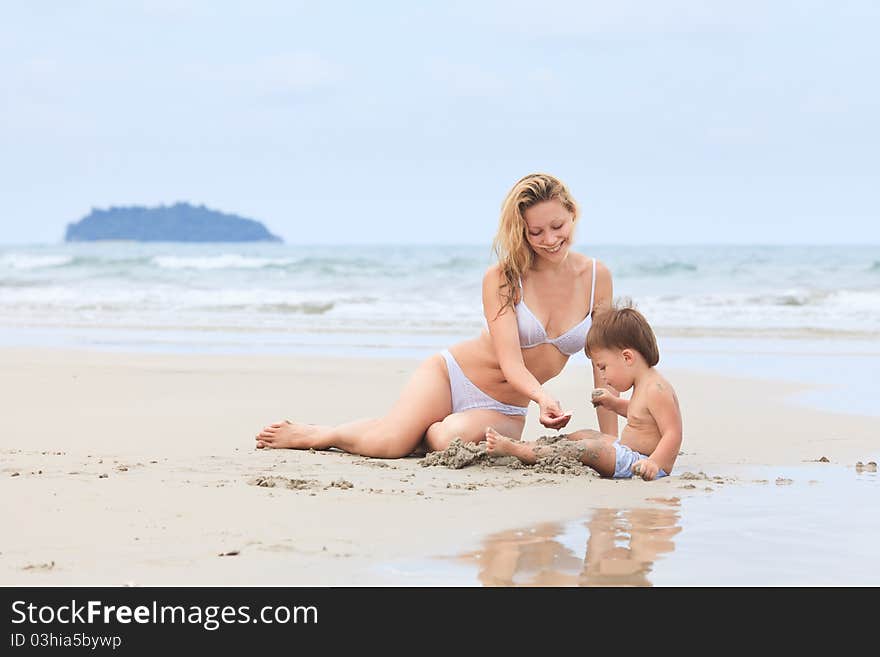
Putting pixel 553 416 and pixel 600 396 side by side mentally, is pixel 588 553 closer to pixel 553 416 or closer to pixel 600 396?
pixel 553 416

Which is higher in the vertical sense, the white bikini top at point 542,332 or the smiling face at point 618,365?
the white bikini top at point 542,332

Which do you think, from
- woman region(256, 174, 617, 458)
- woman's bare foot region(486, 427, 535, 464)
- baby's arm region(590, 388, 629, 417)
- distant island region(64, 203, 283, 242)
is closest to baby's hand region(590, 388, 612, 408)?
baby's arm region(590, 388, 629, 417)

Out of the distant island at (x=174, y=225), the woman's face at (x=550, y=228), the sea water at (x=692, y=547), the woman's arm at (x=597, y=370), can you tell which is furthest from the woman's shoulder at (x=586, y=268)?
the distant island at (x=174, y=225)

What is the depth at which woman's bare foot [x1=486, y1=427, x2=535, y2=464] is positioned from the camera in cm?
530

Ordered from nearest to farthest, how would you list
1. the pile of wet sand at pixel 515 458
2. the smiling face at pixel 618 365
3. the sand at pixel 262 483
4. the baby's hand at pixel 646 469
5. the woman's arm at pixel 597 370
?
the sand at pixel 262 483 → the baby's hand at pixel 646 469 → the pile of wet sand at pixel 515 458 → the smiling face at pixel 618 365 → the woman's arm at pixel 597 370

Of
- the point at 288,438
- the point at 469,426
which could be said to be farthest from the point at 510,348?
the point at 288,438

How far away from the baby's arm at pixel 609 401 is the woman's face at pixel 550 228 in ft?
2.25

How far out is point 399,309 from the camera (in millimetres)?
22734

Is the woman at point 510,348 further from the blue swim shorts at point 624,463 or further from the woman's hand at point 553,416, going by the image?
the blue swim shorts at point 624,463

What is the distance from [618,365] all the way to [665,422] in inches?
14.0

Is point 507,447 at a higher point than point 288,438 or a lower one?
higher

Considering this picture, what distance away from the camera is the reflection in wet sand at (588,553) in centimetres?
331
